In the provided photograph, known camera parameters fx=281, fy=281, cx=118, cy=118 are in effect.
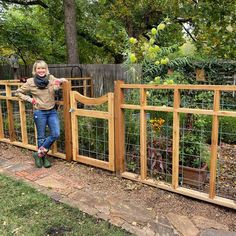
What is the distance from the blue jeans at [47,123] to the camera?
12.8ft

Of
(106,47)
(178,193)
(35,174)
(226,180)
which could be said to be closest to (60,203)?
(35,174)

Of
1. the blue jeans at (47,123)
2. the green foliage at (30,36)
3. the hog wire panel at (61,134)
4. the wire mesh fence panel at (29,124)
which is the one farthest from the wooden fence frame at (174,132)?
the green foliage at (30,36)

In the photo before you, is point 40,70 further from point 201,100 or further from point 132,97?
point 201,100

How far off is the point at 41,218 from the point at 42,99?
1.76m

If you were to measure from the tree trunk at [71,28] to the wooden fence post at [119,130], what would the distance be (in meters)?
4.93

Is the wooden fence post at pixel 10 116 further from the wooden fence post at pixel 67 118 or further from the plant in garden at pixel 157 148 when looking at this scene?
the plant in garden at pixel 157 148

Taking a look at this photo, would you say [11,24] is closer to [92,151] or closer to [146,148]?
[92,151]

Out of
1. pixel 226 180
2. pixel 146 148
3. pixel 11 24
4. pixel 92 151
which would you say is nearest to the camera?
pixel 146 148

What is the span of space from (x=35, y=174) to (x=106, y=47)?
9.30 metres

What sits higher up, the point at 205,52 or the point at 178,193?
the point at 205,52

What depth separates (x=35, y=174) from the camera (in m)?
3.71

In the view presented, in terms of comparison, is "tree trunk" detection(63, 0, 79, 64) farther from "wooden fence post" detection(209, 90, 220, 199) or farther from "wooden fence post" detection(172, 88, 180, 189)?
"wooden fence post" detection(209, 90, 220, 199)

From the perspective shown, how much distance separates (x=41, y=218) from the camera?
2.60m

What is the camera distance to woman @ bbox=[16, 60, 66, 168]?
3.79 metres
